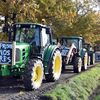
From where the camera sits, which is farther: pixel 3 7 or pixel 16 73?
pixel 3 7

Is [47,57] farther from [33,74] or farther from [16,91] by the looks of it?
[16,91]

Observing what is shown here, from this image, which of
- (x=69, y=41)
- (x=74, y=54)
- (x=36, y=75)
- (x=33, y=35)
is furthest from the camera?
(x=69, y=41)

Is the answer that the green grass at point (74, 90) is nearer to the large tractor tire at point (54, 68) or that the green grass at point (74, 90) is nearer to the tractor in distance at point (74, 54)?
the large tractor tire at point (54, 68)

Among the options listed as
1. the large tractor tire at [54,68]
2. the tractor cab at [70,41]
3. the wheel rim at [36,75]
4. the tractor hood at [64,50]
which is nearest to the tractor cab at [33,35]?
the large tractor tire at [54,68]

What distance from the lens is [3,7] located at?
2083 centimetres

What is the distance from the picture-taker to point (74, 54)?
24.4 m

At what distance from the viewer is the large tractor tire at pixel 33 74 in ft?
46.9

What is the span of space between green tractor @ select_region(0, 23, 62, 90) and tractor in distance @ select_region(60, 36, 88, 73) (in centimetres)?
469

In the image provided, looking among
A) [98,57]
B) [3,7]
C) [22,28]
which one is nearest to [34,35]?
[22,28]

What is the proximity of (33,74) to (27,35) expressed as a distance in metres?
2.70

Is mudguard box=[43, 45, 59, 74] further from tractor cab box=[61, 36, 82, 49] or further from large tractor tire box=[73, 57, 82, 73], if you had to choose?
tractor cab box=[61, 36, 82, 49]

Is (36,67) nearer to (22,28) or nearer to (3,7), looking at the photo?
(22,28)

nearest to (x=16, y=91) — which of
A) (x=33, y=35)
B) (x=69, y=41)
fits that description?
(x=33, y=35)

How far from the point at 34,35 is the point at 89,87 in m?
3.32
